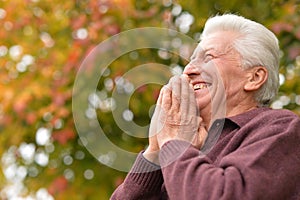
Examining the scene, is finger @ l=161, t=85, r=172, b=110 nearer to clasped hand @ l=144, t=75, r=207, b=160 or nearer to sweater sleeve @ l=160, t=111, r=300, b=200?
clasped hand @ l=144, t=75, r=207, b=160

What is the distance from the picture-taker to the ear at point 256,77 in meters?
2.48

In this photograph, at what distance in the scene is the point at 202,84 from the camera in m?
2.47

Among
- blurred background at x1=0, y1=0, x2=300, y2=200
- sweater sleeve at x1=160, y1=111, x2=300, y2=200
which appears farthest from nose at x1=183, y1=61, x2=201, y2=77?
blurred background at x1=0, y1=0, x2=300, y2=200

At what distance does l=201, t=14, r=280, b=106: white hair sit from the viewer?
97.3 inches

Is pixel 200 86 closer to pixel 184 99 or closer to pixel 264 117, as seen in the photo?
pixel 184 99

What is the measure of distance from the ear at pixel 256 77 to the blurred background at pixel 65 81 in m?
1.94

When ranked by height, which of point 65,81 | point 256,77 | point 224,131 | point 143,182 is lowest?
point 65,81

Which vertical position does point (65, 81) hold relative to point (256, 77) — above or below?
below

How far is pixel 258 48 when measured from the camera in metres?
Result: 2.47

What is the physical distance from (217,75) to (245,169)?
463 mm

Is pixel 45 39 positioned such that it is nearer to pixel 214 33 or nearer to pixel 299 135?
pixel 214 33

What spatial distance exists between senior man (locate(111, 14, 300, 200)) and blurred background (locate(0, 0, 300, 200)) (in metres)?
1.92

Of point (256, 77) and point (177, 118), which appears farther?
point (256, 77)

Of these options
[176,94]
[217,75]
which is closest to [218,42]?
[217,75]
